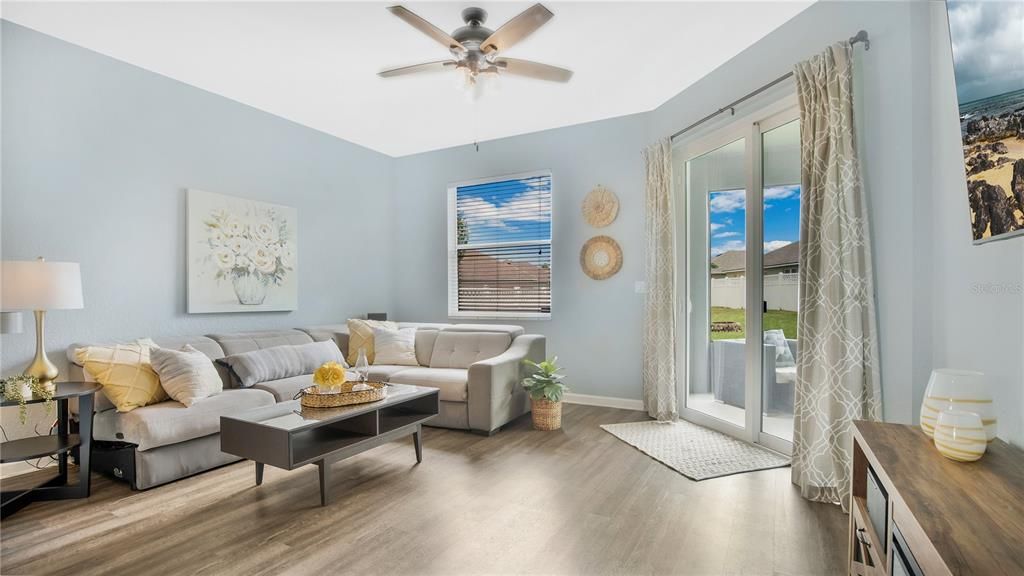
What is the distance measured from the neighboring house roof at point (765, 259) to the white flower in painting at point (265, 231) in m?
3.83

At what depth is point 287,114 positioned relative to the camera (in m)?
4.49

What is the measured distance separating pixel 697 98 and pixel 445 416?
3.28 metres

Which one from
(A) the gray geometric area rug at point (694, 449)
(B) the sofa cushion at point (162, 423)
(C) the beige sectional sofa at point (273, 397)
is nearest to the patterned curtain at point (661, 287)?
(A) the gray geometric area rug at point (694, 449)

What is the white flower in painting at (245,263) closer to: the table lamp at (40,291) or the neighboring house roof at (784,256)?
the table lamp at (40,291)

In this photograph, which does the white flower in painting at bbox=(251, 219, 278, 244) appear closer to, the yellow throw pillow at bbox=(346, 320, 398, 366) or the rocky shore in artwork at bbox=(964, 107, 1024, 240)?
the yellow throw pillow at bbox=(346, 320, 398, 366)

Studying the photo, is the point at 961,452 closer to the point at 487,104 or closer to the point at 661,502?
the point at 661,502

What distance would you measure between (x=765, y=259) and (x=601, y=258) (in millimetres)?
1648

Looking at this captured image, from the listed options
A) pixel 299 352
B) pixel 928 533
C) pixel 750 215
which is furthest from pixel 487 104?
pixel 928 533

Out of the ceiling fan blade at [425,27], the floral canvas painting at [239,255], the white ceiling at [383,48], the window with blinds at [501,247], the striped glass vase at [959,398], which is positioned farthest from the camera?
the window with blinds at [501,247]

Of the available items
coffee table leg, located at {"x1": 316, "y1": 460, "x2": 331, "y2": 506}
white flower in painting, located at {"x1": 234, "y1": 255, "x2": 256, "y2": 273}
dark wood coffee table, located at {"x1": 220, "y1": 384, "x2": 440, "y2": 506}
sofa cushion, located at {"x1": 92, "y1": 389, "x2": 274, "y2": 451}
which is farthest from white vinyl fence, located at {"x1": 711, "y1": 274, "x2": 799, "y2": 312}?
white flower in painting, located at {"x1": 234, "y1": 255, "x2": 256, "y2": 273}

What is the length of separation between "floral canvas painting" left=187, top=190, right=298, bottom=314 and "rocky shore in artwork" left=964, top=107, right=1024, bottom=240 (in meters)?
4.57

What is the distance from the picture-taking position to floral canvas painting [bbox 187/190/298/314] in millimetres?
3830

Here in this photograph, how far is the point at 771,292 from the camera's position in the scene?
331cm

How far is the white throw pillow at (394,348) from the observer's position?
15.1 feet
